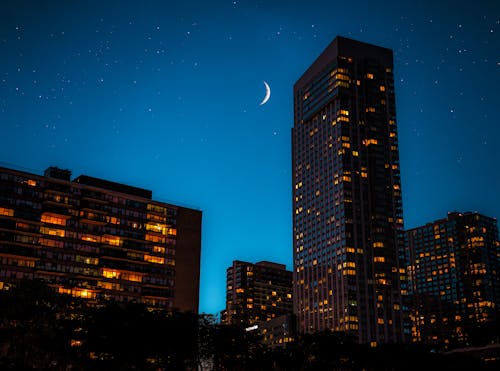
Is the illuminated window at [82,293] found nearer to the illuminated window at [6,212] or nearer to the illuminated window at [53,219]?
the illuminated window at [53,219]

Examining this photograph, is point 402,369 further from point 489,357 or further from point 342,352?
point 489,357

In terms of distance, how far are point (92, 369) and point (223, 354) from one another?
97.1 ft

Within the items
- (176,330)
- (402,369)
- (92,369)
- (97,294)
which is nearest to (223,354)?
(176,330)

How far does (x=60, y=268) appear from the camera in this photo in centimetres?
17075

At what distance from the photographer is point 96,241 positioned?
180125mm

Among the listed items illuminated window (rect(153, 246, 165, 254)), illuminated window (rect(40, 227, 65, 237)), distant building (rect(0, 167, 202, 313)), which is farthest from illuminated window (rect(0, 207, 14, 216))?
illuminated window (rect(153, 246, 165, 254))

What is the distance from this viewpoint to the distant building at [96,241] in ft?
544

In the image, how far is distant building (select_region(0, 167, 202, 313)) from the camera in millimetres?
165875

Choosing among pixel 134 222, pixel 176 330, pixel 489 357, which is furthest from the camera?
pixel 134 222

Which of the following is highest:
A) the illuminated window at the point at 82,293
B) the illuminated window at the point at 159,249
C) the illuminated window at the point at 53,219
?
the illuminated window at the point at 53,219

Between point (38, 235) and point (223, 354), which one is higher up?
point (38, 235)

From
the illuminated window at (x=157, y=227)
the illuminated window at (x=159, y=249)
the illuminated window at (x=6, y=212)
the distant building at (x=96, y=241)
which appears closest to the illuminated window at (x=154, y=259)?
the distant building at (x=96, y=241)

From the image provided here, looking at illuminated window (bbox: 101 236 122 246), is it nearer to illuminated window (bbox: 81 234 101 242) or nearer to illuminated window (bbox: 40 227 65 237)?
illuminated window (bbox: 81 234 101 242)

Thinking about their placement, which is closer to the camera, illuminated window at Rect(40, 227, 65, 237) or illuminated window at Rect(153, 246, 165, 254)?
illuminated window at Rect(40, 227, 65, 237)
